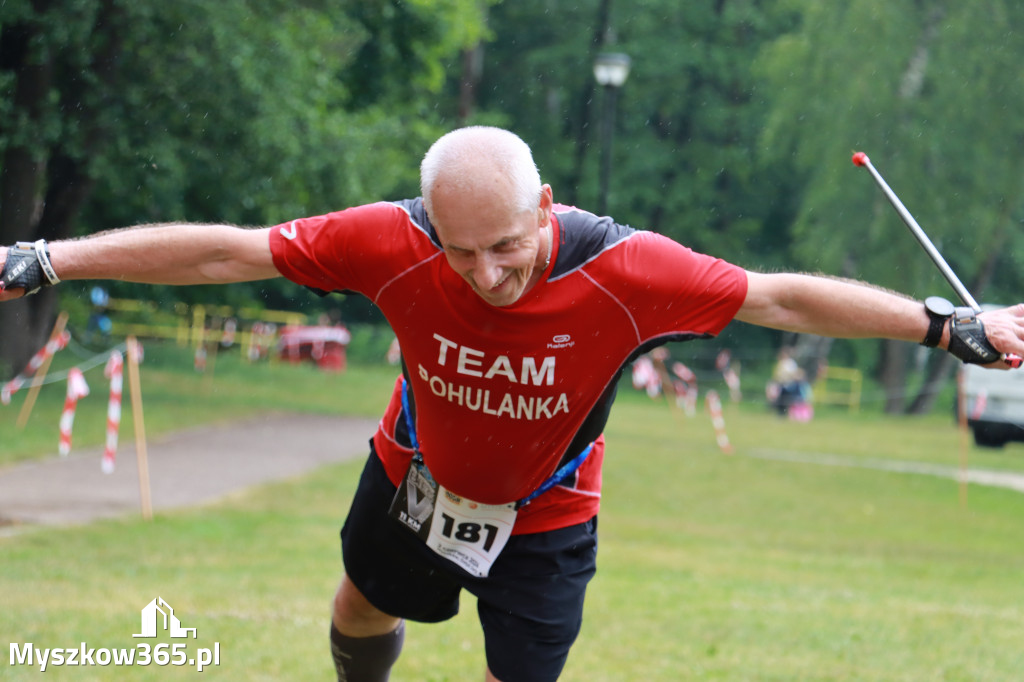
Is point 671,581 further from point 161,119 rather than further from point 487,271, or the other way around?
point 161,119

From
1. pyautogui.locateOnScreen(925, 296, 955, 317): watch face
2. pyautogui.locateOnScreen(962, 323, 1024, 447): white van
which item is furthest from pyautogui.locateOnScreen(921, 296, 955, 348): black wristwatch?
pyautogui.locateOnScreen(962, 323, 1024, 447): white van

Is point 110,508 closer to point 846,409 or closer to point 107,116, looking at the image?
point 107,116

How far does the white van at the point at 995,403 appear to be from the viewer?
66.9ft

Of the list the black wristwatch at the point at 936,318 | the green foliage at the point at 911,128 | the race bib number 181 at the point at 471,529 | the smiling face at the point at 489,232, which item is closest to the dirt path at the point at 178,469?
the race bib number 181 at the point at 471,529

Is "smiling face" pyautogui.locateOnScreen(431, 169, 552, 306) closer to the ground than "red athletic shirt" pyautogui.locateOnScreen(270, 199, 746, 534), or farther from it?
farther from it

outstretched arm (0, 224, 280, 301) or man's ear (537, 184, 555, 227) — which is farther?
outstretched arm (0, 224, 280, 301)

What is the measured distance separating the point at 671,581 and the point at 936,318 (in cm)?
635

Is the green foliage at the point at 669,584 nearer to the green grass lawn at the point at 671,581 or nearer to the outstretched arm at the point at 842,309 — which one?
the green grass lawn at the point at 671,581

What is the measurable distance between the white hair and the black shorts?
49.0 inches

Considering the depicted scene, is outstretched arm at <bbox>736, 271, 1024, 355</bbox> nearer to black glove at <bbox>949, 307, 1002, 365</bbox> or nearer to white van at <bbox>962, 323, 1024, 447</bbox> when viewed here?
black glove at <bbox>949, 307, 1002, 365</bbox>

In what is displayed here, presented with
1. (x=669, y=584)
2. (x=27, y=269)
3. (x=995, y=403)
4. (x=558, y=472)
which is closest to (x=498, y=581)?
(x=558, y=472)

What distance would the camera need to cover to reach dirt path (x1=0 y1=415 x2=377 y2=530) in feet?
37.5

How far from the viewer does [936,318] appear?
352 centimetres

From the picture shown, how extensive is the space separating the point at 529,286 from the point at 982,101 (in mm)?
30498
